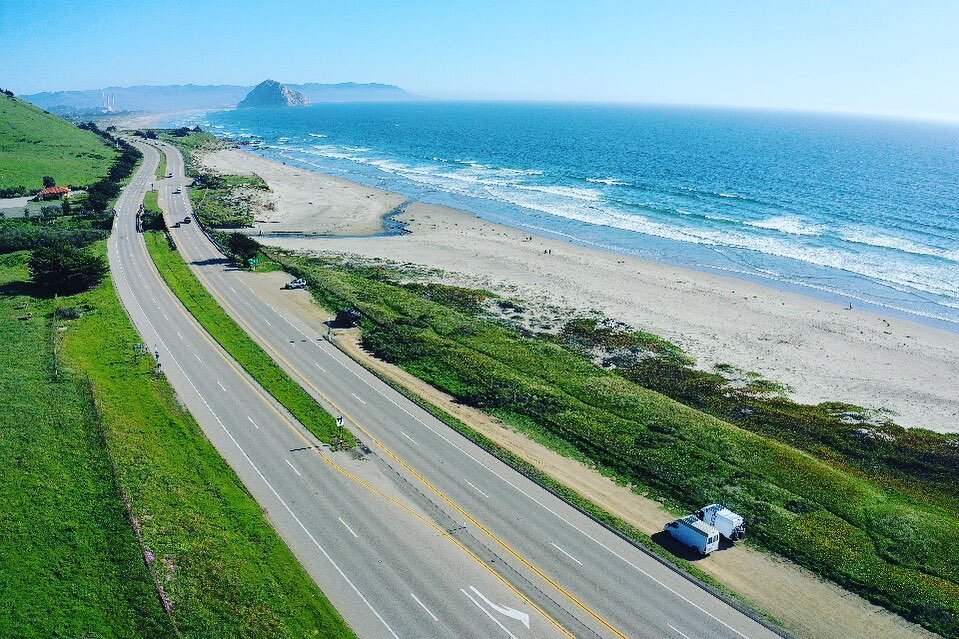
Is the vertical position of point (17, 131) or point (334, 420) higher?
point (17, 131)

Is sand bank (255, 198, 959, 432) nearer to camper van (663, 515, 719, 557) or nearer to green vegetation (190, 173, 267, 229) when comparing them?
green vegetation (190, 173, 267, 229)

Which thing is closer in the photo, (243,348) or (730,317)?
(243,348)

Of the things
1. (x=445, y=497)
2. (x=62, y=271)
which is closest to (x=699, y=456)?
(x=445, y=497)

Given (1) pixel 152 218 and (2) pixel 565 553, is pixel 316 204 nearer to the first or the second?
(1) pixel 152 218

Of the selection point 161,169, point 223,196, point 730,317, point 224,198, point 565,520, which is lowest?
point 565,520

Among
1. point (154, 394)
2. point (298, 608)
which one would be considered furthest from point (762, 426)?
point (154, 394)

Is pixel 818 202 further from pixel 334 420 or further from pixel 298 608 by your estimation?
pixel 298 608

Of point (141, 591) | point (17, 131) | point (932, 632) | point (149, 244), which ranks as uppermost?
point (17, 131)

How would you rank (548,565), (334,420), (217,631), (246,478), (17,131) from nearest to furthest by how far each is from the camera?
(217,631), (548,565), (246,478), (334,420), (17,131)

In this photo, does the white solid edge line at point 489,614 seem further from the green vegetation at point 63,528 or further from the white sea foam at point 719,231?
the white sea foam at point 719,231
